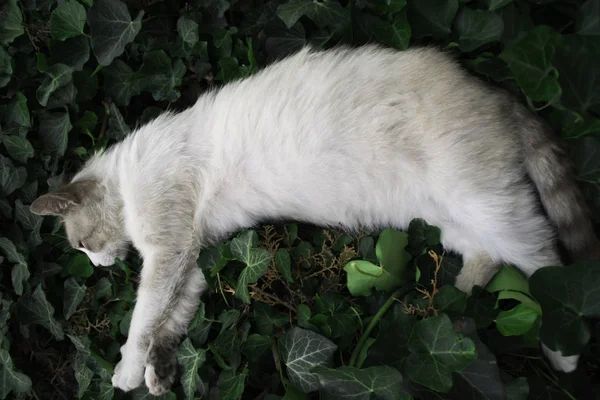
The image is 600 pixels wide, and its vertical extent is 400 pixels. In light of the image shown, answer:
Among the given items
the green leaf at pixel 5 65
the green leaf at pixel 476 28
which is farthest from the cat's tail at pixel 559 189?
the green leaf at pixel 5 65

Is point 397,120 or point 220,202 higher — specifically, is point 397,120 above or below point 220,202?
above

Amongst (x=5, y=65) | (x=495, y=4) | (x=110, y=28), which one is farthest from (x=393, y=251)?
(x=5, y=65)

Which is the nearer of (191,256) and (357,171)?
(357,171)

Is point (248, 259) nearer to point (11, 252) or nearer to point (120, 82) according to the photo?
point (120, 82)

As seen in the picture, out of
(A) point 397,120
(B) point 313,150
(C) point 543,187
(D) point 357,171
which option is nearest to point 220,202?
(B) point 313,150

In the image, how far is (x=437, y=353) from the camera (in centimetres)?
115

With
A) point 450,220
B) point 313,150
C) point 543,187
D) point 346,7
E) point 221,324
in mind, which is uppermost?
point 346,7

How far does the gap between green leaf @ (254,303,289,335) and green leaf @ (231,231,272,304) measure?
0.25ft

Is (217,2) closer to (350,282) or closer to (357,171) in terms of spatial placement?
(357,171)

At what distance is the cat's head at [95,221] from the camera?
67.9 inches

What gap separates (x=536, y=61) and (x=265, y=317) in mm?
1104

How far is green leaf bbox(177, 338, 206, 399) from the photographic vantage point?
5.07 feet

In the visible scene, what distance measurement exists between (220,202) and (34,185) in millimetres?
861

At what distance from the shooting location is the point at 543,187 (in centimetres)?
134
